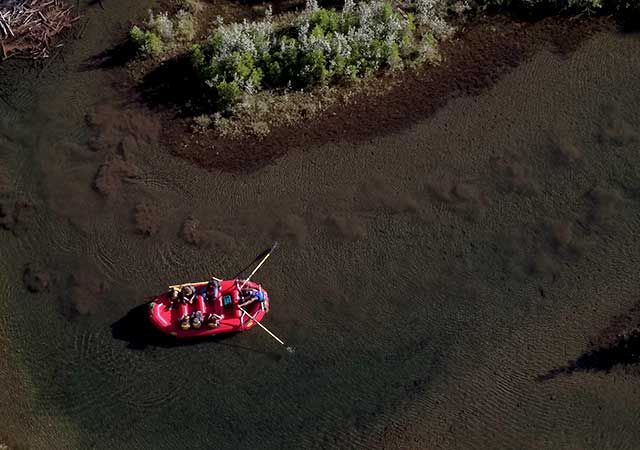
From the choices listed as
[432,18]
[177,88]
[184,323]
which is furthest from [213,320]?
[432,18]

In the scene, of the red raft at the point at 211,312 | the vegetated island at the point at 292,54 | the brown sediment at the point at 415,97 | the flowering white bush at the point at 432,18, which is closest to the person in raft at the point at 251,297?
the red raft at the point at 211,312

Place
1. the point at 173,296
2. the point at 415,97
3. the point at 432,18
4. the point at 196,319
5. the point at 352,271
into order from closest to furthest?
1. the point at 196,319
2. the point at 173,296
3. the point at 352,271
4. the point at 415,97
5. the point at 432,18

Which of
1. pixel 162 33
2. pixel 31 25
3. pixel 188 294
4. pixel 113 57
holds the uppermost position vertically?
pixel 162 33

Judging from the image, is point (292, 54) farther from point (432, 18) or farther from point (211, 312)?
point (211, 312)

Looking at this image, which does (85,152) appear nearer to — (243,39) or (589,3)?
(243,39)

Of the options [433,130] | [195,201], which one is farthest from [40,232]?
[433,130]
